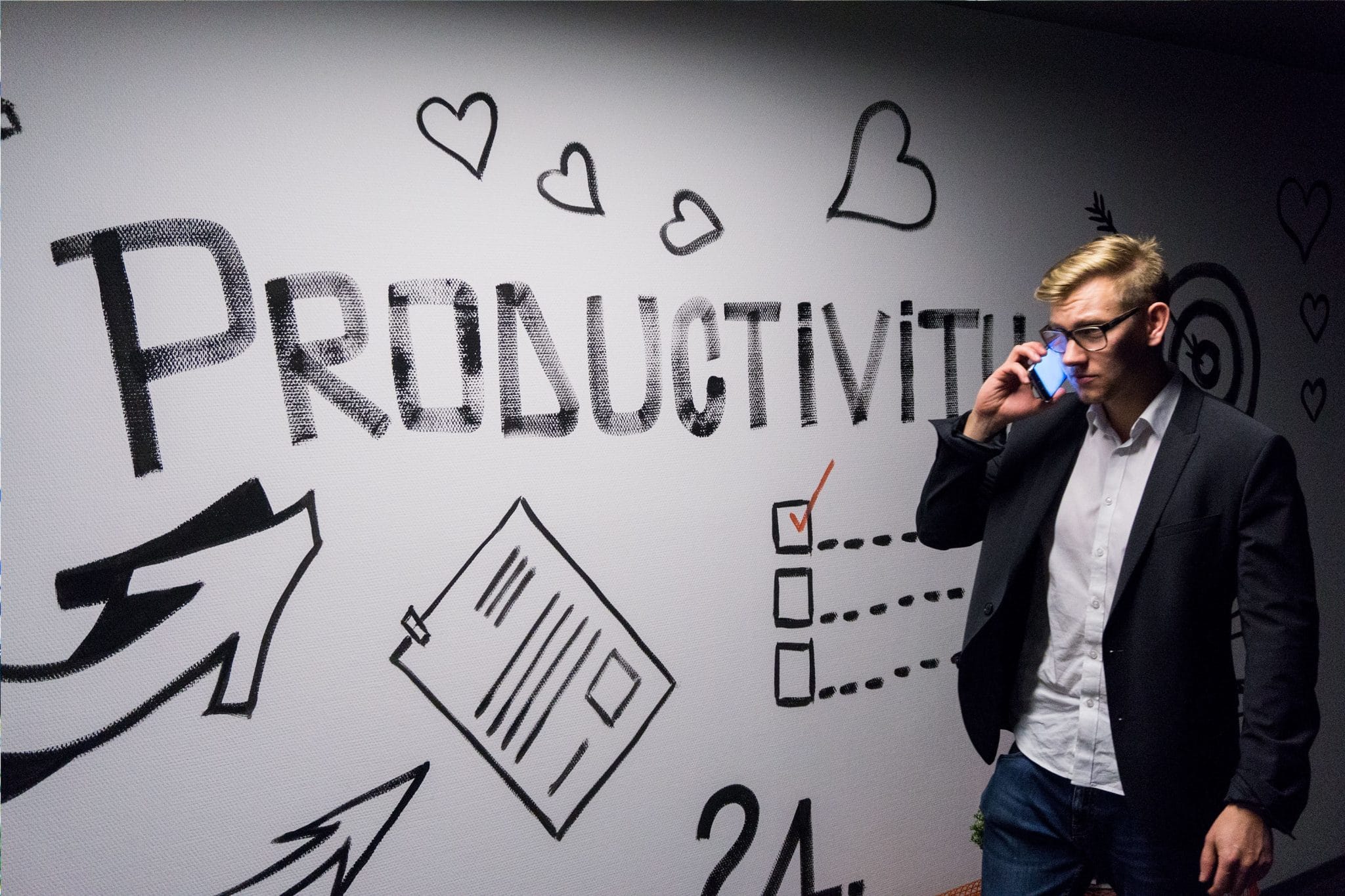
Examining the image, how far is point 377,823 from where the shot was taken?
66.7 inches

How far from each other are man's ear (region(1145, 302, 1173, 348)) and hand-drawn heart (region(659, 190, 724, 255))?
0.86m

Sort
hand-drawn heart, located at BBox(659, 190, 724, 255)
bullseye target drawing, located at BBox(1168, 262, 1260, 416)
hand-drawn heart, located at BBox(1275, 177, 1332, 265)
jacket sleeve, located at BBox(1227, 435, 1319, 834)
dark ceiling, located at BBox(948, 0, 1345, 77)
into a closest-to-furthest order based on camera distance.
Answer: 1. jacket sleeve, located at BBox(1227, 435, 1319, 834)
2. hand-drawn heart, located at BBox(659, 190, 724, 255)
3. dark ceiling, located at BBox(948, 0, 1345, 77)
4. bullseye target drawing, located at BBox(1168, 262, 1260, 416)
5. hand-drawn heart, located at BBox(1275, 177, 1332, 265)

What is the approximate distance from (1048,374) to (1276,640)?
0.56 m

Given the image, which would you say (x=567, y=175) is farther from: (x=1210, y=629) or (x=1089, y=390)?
(x=1210, y=629)

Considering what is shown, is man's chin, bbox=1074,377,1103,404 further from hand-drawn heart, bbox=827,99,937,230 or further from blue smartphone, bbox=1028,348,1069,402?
hand-drawn heart, bbox=827,99,937,230

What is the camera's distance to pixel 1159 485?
146 cm

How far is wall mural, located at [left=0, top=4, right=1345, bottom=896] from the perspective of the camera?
4.83 ft

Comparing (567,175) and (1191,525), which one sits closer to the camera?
(1191,525)

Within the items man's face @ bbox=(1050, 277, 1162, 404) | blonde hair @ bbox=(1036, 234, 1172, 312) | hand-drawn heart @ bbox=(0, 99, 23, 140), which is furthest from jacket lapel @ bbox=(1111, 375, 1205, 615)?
hand-drawn heart @ bbox=(0, 99, 23, 140)

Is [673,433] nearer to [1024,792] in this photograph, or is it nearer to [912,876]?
[1024,792]

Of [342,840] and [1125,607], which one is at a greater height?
[1125,607]

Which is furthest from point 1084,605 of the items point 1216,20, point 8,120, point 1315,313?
point 1315,313

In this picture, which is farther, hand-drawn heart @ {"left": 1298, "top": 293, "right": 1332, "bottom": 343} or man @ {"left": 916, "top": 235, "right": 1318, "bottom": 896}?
hand-drawn heart @ {"left": 1298, "top": 293, "right": 1332, "bottom": 343}

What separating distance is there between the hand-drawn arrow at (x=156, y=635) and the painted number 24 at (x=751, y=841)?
1.00 meters
